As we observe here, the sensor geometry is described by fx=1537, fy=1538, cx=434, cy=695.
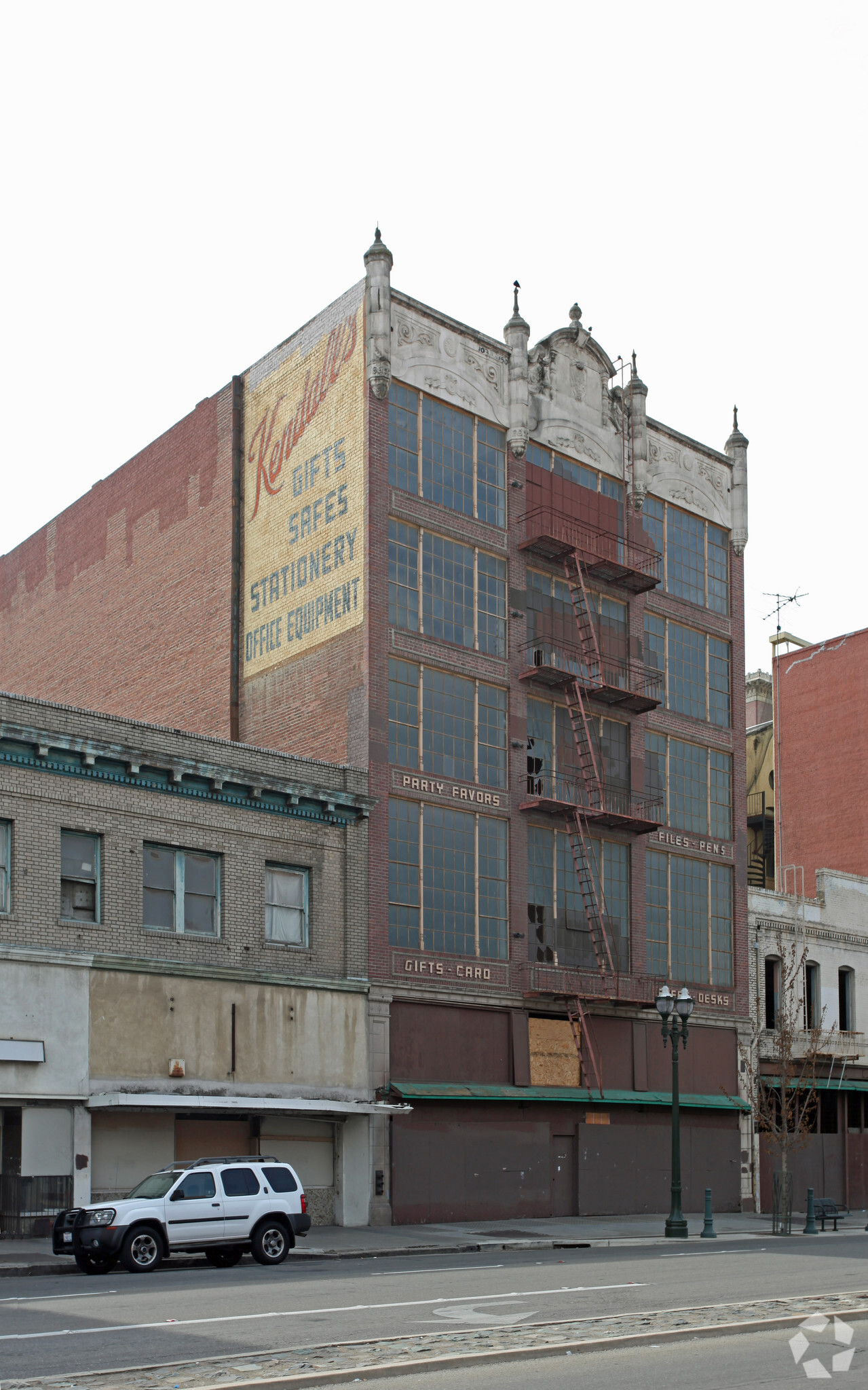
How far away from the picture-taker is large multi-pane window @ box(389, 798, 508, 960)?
36312 mm

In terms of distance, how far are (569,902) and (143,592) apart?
15886mm

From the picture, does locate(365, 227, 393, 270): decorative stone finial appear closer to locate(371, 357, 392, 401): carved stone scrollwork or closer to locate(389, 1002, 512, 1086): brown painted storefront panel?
locate(371, 357, 392, 401): carved stone scrollwork

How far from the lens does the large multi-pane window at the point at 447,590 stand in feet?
123

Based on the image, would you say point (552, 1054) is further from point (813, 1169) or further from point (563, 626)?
point (813, 1169)

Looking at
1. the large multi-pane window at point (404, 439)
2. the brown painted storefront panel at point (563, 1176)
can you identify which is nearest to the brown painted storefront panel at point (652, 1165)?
the brown painted storefront panel at point (563, 1176)

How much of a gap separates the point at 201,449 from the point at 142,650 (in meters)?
6.26

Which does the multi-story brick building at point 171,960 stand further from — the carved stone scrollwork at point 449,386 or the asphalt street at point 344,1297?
the carved stone scrollwork at point 449,386

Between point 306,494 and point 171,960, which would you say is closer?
point 171,960

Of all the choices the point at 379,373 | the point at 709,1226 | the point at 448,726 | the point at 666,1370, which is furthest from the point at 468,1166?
the point at 666,1370

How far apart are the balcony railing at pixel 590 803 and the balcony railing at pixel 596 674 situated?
7.72ft

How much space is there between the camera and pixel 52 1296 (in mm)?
18922

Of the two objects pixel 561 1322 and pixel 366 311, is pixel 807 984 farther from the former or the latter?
pixel 561 1322

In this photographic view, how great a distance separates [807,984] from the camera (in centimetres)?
4897

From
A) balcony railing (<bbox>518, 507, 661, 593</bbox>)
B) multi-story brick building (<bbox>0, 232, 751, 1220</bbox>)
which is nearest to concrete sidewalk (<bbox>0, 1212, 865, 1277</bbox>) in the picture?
multi-story brick building (<bbox>0, 232, 751, 1220</bbox>)
